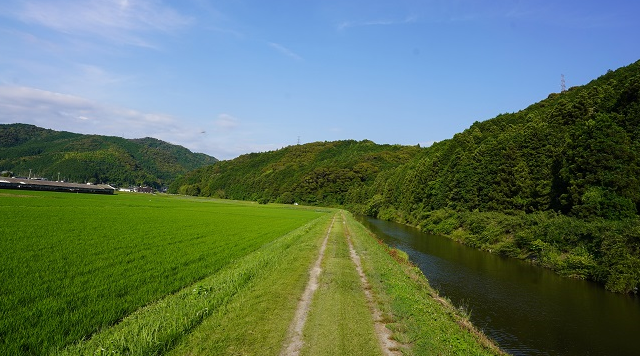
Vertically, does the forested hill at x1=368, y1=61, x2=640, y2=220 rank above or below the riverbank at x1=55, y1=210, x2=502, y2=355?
above

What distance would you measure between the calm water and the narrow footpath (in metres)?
5.71

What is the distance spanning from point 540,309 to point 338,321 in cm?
1347

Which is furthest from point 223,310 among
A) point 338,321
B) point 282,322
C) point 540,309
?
point 540,309

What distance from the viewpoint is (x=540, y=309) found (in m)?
17.5

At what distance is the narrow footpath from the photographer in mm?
7980

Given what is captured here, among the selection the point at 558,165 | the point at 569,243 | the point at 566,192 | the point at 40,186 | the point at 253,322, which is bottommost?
the point at 40,186

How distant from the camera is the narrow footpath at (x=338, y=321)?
314 inches

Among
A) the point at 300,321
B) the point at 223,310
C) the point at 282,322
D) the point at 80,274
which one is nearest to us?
the point at 282,322

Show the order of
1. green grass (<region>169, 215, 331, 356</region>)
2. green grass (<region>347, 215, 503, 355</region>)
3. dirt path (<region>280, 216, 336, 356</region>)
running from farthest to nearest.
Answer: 1. green grass (<region>347, 215, 503, 355</region>)
2. dirt path (<region>280, 216, 336, 356</region>)
3. green grass (<region>169, 215, 331, 356</region>)

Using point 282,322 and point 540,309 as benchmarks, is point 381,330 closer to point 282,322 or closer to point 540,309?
point 282,322

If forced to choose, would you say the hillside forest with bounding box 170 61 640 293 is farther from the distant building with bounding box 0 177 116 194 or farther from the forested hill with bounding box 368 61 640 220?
the distant building with bounding box 0 177 116 194

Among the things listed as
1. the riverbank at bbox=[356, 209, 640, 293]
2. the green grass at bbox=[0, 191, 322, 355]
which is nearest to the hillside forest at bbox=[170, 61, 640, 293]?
the riverbank at bbox=[356, 209, 640, 293]

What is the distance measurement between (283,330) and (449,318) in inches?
247

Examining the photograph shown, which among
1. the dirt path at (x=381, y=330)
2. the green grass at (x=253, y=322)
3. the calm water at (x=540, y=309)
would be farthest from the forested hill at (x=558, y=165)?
the green grass at (x=253, y=322)
